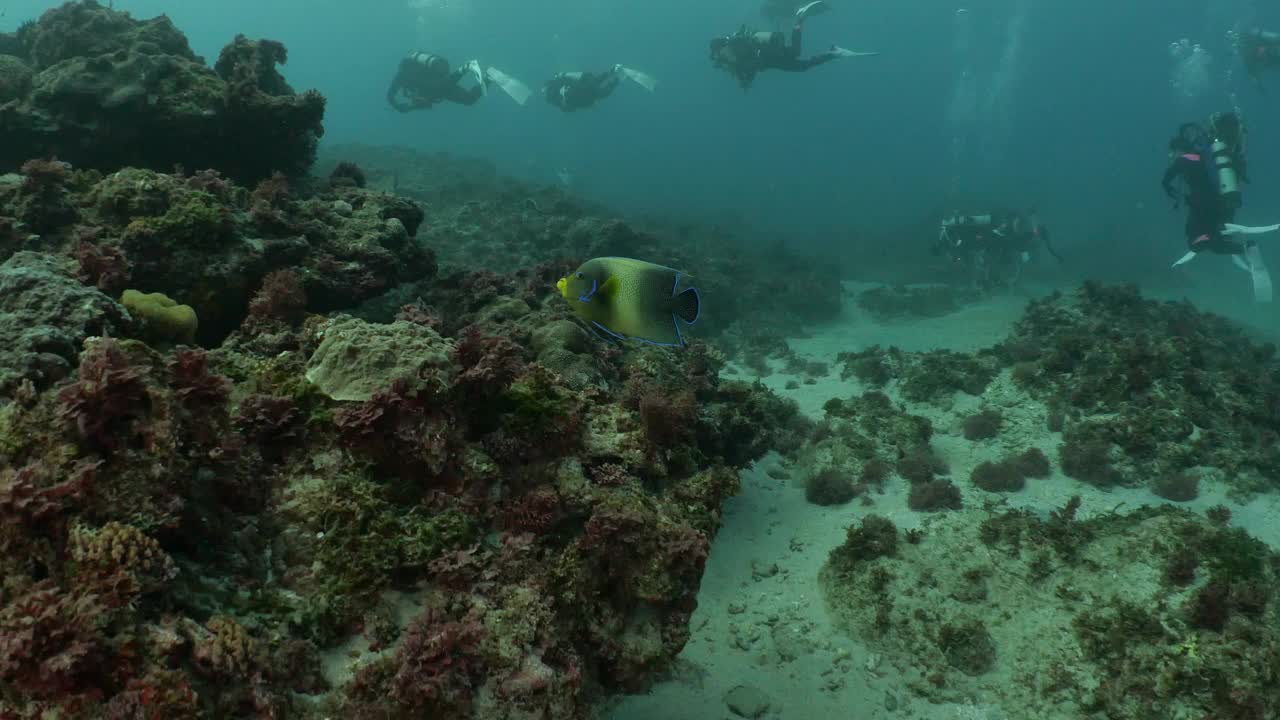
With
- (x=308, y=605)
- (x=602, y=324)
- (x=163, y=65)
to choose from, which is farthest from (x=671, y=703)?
(x=163, y=65)

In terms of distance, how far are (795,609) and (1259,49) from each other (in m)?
37.1

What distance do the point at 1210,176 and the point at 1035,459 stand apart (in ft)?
46.6

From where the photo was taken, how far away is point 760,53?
23.3 metres

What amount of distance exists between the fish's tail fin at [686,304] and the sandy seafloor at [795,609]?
2.53 m

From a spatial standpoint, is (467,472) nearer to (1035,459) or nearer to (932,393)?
(1035,459)

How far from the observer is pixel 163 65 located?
802 centimetres

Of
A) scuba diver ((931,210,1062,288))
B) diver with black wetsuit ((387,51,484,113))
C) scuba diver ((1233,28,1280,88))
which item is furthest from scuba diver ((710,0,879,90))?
scuba diver ((1233,28,1280,88))

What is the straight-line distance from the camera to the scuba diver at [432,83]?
78.6ft

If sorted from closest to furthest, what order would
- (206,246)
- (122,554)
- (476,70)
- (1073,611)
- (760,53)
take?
(122,554), (1073,611), (206,246), (476,70), (760,53)

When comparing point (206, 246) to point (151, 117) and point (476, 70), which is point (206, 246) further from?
point (476, 70)

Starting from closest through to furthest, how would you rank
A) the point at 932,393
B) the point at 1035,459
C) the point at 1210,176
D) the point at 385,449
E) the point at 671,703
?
the point at 385,449 → the point at 671,703 → the point at 1035,459 → the point at 932,393 → the point at 1210,176

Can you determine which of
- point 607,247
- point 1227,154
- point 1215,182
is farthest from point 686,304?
point 1227,154

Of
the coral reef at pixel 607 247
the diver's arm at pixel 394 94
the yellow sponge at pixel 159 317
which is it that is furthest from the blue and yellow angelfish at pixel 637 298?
the diver's arm at pixel 394 94

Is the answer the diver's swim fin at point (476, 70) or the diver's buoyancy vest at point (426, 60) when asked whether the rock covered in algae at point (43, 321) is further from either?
the diver's buoyancy vest at point (426, 60)
